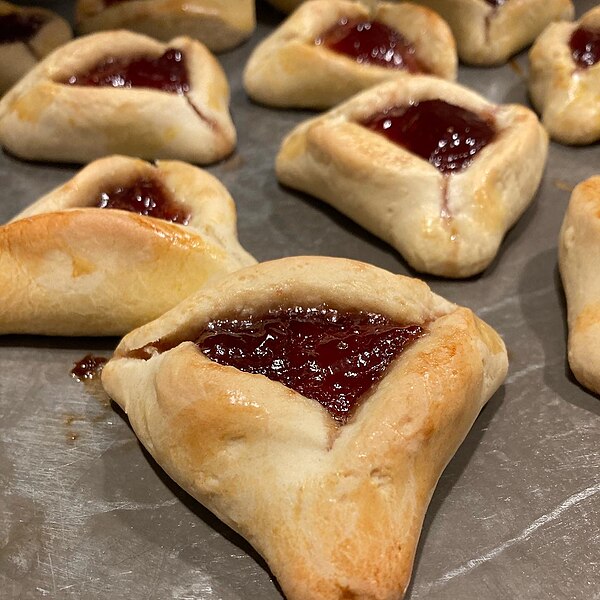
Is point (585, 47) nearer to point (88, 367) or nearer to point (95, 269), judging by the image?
point (95, 269)

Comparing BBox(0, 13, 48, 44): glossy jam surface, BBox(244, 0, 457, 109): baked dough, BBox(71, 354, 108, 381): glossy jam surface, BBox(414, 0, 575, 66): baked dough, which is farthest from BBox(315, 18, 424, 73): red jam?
BBox(71, 354, 108, 381): glossy jam surface

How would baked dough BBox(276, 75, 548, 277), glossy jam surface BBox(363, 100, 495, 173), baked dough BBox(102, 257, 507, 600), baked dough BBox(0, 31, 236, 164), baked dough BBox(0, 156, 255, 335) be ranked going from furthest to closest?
baked dough BBox(0, 31, 236, 164)
glossy jam surface BBox(363, 100, 495, 173)
baked dough BBox(276, 75, 548, 277)
baked dough BBox(0, 156, 255, 335)
baked dough BBox(102, 257, 507, 600)

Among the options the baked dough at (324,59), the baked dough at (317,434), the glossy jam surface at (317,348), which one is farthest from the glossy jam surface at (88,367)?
the baked dough at (324,59)

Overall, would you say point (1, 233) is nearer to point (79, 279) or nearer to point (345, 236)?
point (79, 279)

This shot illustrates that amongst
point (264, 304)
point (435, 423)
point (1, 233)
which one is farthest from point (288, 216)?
point (435, 423)

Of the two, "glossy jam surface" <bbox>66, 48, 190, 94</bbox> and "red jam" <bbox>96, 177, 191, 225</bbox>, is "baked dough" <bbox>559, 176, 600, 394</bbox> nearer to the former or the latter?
"red jam" <bbox>96, 177, 191, 225</bbox>

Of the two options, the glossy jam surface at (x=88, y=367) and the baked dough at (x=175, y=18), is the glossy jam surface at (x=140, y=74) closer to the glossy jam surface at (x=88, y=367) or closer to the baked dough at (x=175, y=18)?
the baked dough at (x=175, y=18)

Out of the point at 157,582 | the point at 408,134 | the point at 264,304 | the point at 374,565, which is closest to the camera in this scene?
the point at 374,565
